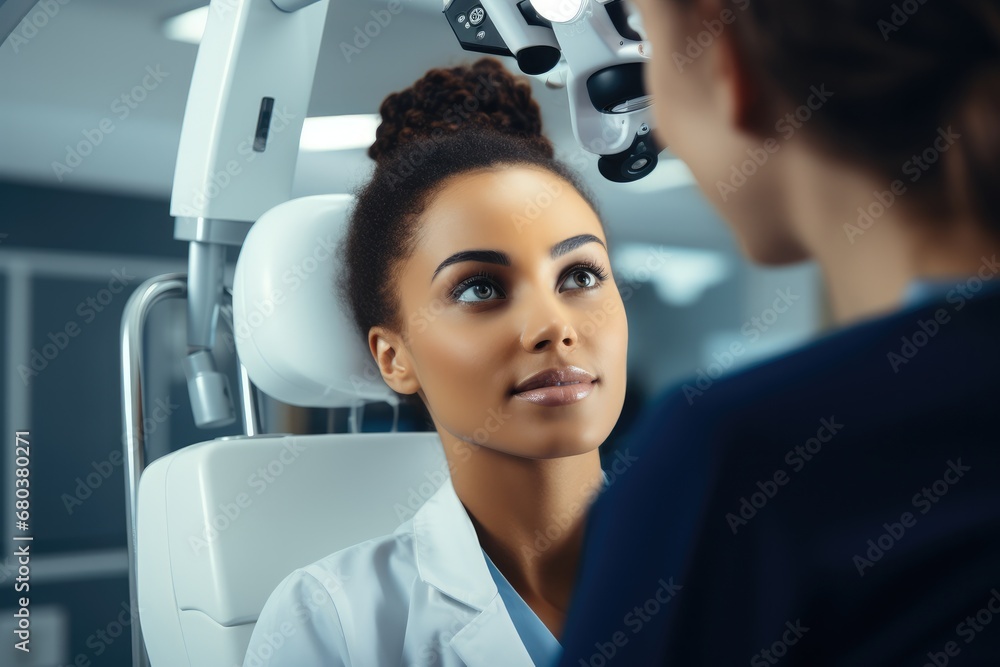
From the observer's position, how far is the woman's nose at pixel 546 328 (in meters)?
0.87

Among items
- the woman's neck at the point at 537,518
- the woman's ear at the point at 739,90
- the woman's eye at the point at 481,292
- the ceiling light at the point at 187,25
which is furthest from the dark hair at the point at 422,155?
the ceiling light at the point at 187,25

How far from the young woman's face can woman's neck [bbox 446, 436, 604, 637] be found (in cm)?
5

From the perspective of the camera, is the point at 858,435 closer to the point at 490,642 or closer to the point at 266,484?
the point at 490,642

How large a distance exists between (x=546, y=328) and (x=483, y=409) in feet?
0.37

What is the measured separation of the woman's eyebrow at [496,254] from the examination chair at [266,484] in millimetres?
241

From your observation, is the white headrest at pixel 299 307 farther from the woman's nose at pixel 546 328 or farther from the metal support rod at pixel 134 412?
the woman's nose at pixel 546 328

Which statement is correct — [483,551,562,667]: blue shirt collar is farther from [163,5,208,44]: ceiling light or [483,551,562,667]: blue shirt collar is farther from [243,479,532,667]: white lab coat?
[163,5,208,44]: ceiling light

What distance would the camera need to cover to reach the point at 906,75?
333 mm

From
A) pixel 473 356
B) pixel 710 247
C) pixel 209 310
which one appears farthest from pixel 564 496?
pixel 710 247

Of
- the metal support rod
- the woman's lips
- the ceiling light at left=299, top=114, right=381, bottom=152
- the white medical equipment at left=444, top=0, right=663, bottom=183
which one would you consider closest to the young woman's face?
the woman's lips

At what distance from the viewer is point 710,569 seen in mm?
319

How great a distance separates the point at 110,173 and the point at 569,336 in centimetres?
367

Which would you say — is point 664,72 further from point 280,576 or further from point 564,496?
point 280,576

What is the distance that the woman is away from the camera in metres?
0.88
